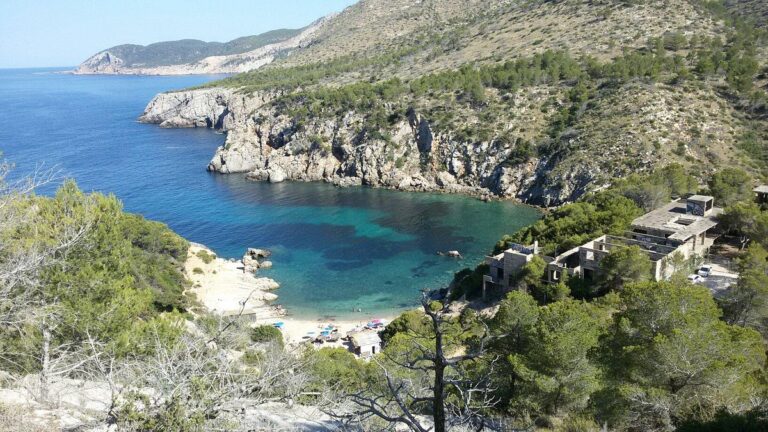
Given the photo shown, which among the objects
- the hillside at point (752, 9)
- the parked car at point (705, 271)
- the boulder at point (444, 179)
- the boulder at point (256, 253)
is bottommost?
the boulder at point (256, 253)

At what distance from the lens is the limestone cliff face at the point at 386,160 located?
63.2 m

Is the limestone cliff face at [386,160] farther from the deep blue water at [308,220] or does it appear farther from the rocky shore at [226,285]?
the rocky shore at [226,285]

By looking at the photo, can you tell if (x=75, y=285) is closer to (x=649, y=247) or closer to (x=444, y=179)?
(x=649, y=247)

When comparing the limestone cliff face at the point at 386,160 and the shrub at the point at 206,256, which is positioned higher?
the limestone cliff face at the point at 386,160

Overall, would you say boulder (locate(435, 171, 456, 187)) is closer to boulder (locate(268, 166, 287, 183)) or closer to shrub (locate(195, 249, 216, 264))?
boulder (locate(268, 166, 287, 183))

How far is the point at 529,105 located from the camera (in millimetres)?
70625

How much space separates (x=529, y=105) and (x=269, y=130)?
Answer: 41.9 m

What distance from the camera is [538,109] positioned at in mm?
70000

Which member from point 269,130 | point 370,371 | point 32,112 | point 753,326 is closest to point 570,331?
point 370,371

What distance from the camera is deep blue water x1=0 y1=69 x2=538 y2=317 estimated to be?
43.2m

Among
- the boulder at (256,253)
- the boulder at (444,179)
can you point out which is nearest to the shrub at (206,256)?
the boulder at (256,253)

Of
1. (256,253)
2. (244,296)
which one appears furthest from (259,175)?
(244,296)

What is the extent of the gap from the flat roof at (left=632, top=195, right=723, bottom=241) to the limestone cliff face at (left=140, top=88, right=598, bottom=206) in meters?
21.7

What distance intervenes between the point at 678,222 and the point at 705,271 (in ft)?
18.0
